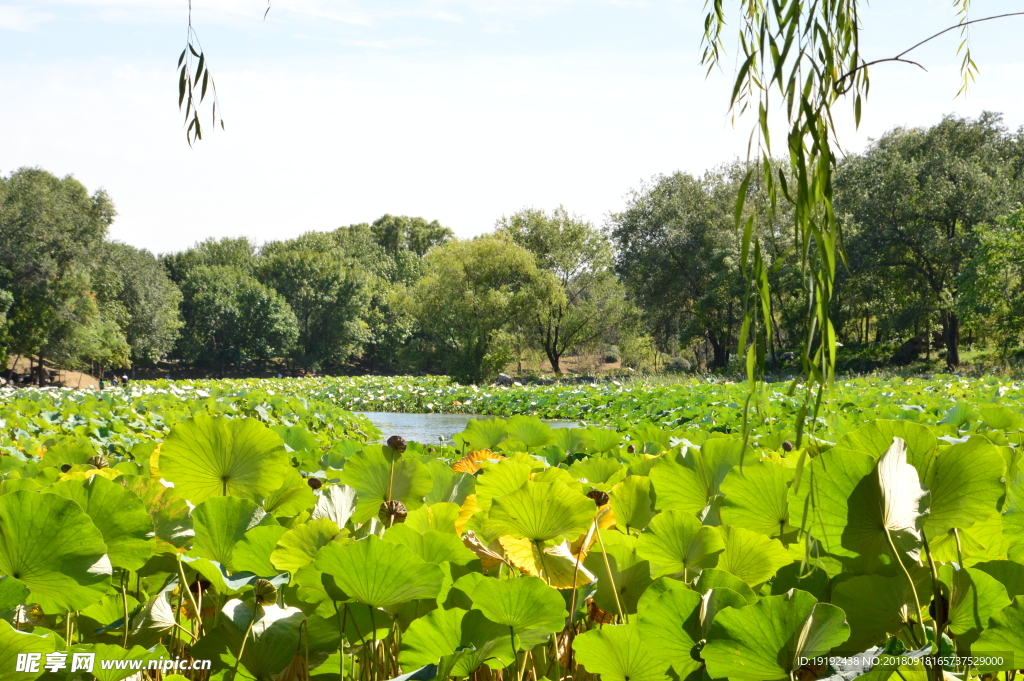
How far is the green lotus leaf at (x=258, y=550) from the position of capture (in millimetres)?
811

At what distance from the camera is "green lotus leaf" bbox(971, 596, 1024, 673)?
2.08 ft

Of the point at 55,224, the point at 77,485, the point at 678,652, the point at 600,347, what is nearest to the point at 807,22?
the point at 678,652

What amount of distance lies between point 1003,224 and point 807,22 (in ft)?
79.4

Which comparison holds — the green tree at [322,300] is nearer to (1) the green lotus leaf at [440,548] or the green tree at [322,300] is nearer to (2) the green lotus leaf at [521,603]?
(1) the green lotus leaf at [440,548]

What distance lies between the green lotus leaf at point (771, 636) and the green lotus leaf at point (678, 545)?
178mm

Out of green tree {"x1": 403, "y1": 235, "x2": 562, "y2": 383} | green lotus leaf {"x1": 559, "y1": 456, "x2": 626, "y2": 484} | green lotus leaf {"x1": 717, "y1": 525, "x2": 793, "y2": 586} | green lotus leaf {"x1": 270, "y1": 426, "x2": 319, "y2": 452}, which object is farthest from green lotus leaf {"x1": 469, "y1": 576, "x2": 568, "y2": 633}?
green tree {"x1": 403, "y1": 235, "x2": 562, "y2": 383}

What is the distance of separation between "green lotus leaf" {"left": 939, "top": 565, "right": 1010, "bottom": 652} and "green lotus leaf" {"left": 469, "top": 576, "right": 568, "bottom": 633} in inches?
14.7

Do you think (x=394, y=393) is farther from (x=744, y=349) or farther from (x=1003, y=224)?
(x=744, y=349)

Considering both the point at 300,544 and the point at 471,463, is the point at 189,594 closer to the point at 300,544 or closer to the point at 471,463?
the point at 300,544

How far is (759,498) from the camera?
88cm

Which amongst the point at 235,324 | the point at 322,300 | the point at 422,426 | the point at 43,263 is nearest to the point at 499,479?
the point at 422,426

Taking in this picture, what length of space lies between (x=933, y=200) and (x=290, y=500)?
26.6 m

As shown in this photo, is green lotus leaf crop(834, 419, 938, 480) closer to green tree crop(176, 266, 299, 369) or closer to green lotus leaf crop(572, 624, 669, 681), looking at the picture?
green lotus leaf crop(572, 624, 669, 681)

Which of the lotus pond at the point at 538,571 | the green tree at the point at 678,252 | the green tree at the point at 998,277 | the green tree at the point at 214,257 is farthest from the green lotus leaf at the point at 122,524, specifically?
the green tree at the point at 214,257
